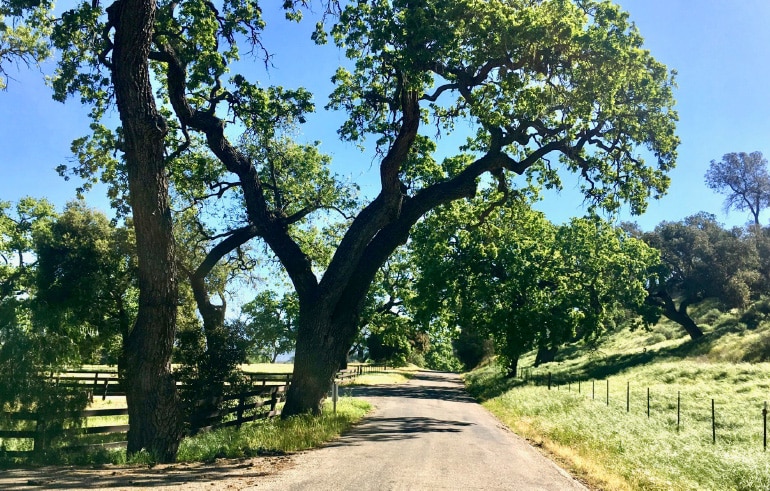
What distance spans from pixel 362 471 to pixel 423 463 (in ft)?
5.12

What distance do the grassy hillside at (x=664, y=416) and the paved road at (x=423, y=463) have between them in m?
0.96

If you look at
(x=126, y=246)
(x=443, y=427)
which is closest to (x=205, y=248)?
(x=126, y=246)

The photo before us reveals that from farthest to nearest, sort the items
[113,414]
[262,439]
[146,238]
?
[113,414], [262,439], [146,238]

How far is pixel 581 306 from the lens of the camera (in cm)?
3544

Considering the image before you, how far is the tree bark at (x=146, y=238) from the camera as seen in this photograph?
404 inches

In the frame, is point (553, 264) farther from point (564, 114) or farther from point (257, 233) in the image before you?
point (257, 233)

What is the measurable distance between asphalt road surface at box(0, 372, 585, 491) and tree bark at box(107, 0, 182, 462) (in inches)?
47.1

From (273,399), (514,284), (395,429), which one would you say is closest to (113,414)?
(273,399)

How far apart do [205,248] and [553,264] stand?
76.7 ft

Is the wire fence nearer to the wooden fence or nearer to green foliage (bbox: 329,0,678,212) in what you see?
green foliage (bbox: 329,0,678,212)

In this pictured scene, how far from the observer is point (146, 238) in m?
10.4

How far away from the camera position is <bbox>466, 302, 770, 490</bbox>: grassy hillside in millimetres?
9797

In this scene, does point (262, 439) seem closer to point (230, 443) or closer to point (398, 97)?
point (230, 443)

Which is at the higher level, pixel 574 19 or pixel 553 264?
pixel 574 19
